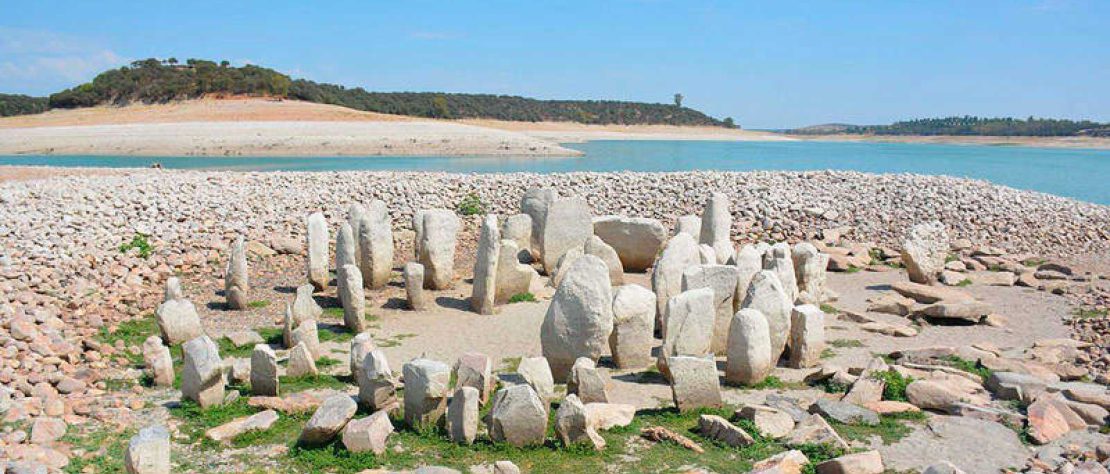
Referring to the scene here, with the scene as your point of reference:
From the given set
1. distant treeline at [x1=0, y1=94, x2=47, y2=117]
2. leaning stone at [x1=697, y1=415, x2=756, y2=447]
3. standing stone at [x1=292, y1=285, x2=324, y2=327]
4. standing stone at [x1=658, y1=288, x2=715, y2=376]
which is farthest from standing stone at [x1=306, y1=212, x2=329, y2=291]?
distant treeline at [x1=0, y1=94, x2=47, y2=117]

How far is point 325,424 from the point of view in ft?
24.0

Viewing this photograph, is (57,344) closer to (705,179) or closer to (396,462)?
(396,462)

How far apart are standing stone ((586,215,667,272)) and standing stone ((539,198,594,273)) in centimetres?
54

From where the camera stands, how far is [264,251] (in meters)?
16.2

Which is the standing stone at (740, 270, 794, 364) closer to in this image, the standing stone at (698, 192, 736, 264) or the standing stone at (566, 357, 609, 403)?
the standing stone at (566, 357, 609, 403)

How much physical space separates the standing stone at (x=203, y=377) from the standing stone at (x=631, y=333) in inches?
164

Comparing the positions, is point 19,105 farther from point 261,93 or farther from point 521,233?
point 521,233

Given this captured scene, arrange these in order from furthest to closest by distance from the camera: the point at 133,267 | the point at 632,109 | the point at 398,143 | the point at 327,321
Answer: the point at 632,109
the point at 398,143
the point at 133,267
the point at 327,321

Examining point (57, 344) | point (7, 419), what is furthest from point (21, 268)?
point (7, 419)

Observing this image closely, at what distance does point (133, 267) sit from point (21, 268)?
6.00 feet

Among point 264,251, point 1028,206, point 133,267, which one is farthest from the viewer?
point 1028,206

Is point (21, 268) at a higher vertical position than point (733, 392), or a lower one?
higher

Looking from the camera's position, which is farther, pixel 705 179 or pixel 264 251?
pixel 705 179

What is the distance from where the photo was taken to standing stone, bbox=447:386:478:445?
24.8ft
